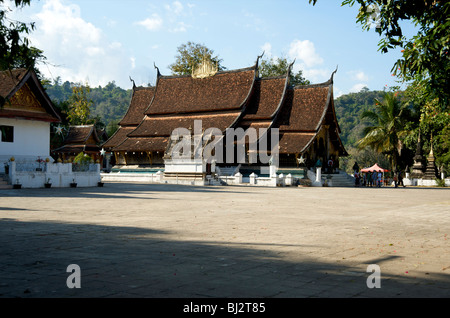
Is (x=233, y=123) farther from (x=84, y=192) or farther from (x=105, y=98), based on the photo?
(x=105, y=98)

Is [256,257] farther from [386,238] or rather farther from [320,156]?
[320,156]

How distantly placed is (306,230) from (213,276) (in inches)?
167

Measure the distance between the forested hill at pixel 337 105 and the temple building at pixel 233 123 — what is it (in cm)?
1307

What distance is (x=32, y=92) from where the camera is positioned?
86.4ft

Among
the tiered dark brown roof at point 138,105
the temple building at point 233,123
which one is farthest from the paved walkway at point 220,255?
the tiered dark brown roof at point 138,105

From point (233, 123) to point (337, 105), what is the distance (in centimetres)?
7798

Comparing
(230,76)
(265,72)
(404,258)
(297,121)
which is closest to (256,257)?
(404,258)

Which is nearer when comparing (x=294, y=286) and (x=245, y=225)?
(x=294, y=286)

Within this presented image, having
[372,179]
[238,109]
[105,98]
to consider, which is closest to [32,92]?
[238,109]

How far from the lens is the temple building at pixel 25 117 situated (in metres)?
25.2

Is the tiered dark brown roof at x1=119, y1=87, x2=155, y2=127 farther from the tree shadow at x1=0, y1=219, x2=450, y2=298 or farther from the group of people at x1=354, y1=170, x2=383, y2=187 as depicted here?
the tree shadow at x1=0, y1=219, x2=450, y2=298

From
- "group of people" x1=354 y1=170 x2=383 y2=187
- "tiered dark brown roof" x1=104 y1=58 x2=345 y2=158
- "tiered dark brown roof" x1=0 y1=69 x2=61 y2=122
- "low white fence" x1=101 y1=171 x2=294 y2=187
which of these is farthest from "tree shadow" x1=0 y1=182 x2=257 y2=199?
"group of people" x1=354 y1=170 x2=383 y2=187

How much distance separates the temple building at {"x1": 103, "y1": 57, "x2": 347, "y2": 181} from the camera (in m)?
35.2

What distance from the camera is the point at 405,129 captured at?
149 ft
